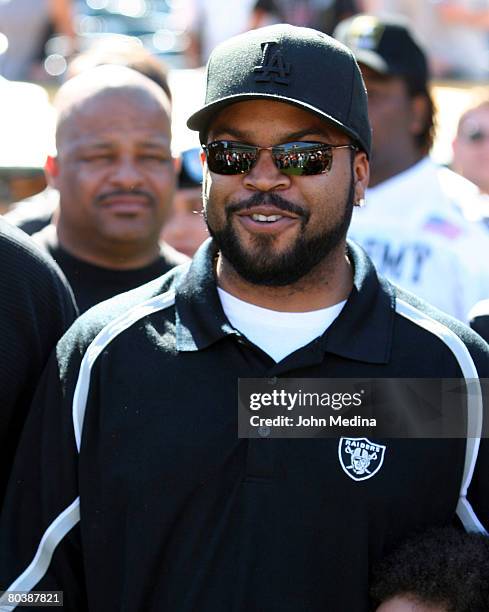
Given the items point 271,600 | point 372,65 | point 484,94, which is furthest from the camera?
point 484,94

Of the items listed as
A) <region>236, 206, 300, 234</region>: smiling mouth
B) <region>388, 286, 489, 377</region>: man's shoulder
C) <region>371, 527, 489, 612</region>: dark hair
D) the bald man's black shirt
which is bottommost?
<region>371, 527, 489, 612</region>: dark hair

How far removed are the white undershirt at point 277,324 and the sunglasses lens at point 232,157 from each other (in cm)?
29

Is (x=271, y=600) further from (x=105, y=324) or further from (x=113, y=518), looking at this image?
(x=105, y=324)

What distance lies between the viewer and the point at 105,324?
2.56 m

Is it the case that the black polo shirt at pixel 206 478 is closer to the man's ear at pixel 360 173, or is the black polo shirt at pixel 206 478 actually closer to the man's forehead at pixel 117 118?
the man's ear at pixel 360 173

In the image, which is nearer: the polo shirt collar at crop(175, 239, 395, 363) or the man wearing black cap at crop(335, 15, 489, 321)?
the polo shirt collar at crop(175, 239, 395, 363)

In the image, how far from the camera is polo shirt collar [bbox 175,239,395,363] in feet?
8.11

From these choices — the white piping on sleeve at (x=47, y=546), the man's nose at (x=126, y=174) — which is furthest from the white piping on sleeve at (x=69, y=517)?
the man's nose at (x=126, y=174)

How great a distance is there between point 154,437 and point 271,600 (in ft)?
1.36

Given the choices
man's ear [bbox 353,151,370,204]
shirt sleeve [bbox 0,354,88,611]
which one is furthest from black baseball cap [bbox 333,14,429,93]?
shirt sleeve [bbox 0,354,88,611]

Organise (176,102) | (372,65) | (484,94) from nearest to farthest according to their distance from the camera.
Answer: (372,65) < (484,94) < (176,102)

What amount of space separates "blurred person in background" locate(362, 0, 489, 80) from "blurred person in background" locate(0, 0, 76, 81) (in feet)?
8.61

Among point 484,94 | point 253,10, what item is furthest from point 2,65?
point 484,94

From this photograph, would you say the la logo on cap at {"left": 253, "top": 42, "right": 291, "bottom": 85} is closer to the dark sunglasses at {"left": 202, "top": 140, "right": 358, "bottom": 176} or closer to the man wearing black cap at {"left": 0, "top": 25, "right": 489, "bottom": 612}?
the man wearing black cap at {"left": 0, "top": 25, "right": 489, "bottom": 612}
